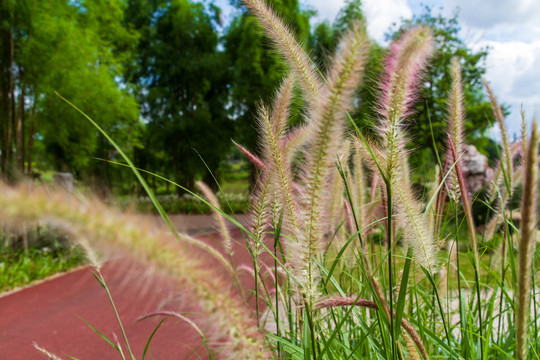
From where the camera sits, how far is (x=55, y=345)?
3.38m

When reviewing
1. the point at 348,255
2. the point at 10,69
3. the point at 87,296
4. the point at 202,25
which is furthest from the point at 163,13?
the point at 348,255

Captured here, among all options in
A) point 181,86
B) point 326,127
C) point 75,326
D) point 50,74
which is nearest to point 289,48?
point 326,127

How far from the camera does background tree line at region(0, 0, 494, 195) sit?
6234 mm

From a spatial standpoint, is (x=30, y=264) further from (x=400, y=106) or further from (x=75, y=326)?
(x=400, y=106)

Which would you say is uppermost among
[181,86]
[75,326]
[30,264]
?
[181,86]

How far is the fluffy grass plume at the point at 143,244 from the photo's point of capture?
→ 345 mm

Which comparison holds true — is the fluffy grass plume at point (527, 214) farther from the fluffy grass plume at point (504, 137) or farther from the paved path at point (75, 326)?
the paved path at point (75, 326)

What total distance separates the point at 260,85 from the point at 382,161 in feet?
38.9

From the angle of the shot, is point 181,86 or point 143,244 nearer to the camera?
point 143,244

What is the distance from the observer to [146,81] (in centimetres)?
1714

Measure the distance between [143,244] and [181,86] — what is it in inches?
651

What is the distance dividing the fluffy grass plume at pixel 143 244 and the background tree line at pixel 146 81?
0.68 meters

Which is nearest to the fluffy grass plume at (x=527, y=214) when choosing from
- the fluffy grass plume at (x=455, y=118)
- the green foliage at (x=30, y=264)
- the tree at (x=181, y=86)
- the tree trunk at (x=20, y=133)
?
the fluffy grass plume at (x=455, y=118)

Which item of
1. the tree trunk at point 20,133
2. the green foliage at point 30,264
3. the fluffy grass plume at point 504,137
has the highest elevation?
the tree trunk at point 20,133
